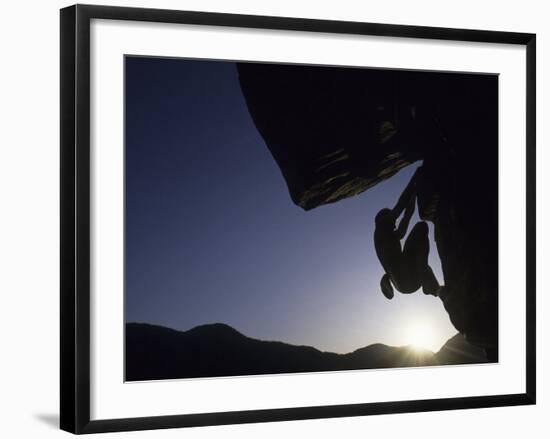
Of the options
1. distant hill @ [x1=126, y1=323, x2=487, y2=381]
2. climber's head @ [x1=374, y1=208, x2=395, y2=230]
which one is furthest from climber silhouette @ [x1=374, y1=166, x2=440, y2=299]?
distant hill @ [x1=126, y1=323, x2=487, y2=381]

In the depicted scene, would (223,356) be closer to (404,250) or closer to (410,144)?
(404,250)

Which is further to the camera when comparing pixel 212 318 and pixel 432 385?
pixel 432 385

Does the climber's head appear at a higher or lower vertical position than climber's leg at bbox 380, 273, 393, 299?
higher

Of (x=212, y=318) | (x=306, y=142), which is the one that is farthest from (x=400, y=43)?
(x=212, y=318)

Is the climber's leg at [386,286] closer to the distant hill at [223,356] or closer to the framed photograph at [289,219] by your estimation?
the framed photograph at [289,219]

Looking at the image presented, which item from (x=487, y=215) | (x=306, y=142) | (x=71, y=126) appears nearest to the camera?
(x=71, y=126)

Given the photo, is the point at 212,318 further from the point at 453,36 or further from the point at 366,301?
the point at 453,36

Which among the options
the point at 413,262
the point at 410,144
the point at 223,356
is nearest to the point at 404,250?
the point at 413,262

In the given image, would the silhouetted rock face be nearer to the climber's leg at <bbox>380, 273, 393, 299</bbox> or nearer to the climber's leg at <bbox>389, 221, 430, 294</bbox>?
the climber's leg at <bbox>389, 221, 430, 294</bbox>
